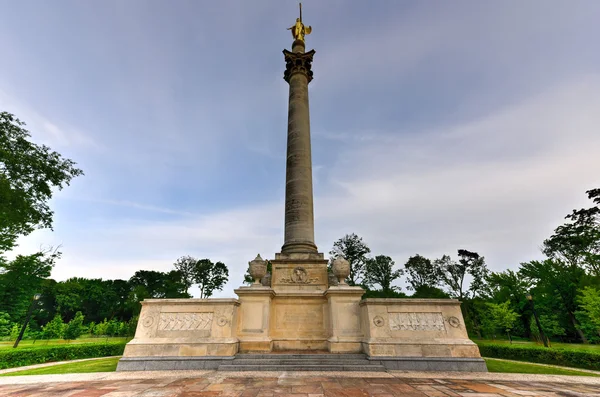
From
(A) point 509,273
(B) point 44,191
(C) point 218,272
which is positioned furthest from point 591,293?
(C) point 218,272

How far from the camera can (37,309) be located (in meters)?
56.4

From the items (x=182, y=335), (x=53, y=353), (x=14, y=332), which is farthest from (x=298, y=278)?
(x=14, y=332)

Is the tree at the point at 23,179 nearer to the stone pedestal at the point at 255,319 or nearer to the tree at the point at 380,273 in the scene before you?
the stone pedestal at the point at 255,319

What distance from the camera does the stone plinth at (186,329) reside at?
1077 cm

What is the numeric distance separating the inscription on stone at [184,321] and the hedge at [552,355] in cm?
1702

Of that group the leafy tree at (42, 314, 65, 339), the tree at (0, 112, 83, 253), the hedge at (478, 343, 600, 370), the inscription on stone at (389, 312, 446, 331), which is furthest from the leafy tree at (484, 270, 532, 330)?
the leafy tree at (42, 314, 65, 339)

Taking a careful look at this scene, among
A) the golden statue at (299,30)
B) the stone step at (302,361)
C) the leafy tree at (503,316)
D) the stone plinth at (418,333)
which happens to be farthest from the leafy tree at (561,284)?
the golden statue at (299,30)

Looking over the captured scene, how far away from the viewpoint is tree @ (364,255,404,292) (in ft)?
177

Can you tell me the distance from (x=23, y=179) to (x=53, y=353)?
13.4 meters

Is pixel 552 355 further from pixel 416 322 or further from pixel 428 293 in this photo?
pixel 428 293

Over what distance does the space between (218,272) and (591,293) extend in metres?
69.6

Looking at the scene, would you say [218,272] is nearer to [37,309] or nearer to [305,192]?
[37,309]

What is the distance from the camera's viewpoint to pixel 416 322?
11203mm

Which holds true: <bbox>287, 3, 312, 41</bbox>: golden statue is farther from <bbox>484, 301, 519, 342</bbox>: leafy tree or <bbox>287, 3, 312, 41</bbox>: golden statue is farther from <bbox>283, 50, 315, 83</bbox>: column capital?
<bbox>484, 301, 519, 342</bbox>: leafy tree
